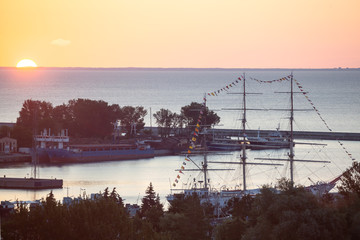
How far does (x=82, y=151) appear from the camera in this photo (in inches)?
2308

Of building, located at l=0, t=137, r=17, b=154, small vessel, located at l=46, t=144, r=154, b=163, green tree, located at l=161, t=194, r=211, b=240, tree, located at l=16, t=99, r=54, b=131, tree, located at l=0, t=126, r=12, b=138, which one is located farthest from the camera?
tree, located at l=16, t=99, r=54, b=131

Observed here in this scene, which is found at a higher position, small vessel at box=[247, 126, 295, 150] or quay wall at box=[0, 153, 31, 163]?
small vessel at box=[247, 126, 295, 150]

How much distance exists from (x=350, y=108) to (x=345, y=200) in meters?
85.9

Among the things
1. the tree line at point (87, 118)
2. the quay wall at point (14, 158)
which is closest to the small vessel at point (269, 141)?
the tree line at point (87, 118)

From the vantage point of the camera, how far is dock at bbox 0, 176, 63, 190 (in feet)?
136

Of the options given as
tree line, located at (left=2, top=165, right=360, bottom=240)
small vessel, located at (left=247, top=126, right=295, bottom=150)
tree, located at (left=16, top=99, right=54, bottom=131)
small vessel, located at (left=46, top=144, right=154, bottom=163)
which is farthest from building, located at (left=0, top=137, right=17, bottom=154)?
tree line, located at (left=2, top=165, right=360, bottom=240)

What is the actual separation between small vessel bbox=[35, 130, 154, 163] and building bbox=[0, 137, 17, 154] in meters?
1.67

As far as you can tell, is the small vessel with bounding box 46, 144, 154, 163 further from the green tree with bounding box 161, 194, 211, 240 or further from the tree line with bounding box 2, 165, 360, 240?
the tree line with bounding box 2, 165, 360, 240

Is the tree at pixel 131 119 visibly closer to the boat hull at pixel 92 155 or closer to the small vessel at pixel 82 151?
the small vessel at pixel 82 151

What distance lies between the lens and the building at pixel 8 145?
57.1 meters

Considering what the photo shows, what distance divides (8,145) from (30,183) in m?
16.5

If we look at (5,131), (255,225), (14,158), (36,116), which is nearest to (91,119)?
(36,116)

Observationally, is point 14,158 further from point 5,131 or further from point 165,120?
point 165,120

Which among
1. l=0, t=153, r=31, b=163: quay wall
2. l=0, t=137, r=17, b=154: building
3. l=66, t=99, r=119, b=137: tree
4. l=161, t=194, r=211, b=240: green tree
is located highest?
l=66, t=99, r=119, b=137: tree
